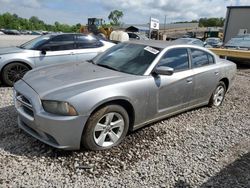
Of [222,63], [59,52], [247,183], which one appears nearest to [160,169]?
[247,183]

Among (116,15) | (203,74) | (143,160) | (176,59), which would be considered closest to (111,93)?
(143,160)

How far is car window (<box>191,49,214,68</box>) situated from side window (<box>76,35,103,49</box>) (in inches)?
134

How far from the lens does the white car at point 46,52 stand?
252 inches

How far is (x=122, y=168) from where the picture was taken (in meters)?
3.24

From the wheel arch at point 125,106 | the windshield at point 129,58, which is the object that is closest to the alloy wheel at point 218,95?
the windshield at point 129,58

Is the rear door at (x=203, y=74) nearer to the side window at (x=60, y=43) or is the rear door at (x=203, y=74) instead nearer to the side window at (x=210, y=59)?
the side window at (x=210, y=59)

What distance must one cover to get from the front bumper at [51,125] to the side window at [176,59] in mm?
1757

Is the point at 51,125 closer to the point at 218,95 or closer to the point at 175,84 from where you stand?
the point at 175,84

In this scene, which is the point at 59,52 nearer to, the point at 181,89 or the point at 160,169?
the point at 181,89

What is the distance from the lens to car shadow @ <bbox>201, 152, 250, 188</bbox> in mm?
3111

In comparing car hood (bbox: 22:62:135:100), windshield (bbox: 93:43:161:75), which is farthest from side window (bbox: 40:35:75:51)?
car hood (bbox: 22:62:135:100)

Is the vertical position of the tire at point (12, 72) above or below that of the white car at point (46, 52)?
below

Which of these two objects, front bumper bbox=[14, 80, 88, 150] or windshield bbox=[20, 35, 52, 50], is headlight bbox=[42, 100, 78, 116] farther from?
windshield bbox=[20, 35, 52, 50]

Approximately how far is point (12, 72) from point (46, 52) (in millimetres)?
968
